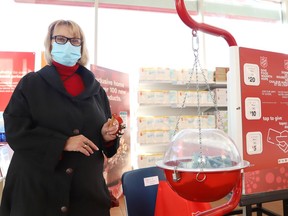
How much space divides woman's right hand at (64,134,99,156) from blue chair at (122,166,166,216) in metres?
0.36

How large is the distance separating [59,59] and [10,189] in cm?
60

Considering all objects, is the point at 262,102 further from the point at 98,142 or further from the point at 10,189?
the point at 10,189

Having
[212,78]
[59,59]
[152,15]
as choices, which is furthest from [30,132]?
[152,15]

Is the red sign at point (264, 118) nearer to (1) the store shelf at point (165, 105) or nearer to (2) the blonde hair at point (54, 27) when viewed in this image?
(2) the blonde hair at point (54, 27)

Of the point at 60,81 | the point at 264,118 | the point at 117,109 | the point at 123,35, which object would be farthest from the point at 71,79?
the point at 123,35

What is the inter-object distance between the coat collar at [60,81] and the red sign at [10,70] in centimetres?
218

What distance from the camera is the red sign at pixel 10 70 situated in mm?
2969

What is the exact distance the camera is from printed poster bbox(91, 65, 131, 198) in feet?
9.55

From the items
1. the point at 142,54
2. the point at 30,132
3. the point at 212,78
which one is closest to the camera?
the point at 30,132

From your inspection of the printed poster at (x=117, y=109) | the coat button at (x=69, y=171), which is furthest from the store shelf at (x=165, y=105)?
the coat button at (x=69, y=171)

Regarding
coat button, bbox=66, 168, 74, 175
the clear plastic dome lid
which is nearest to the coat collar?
coat button, bbox=66, 168, 74, 175

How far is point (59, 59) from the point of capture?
116 centimetres

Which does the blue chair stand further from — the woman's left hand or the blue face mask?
the blue face mask

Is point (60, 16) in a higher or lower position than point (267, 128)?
higher
